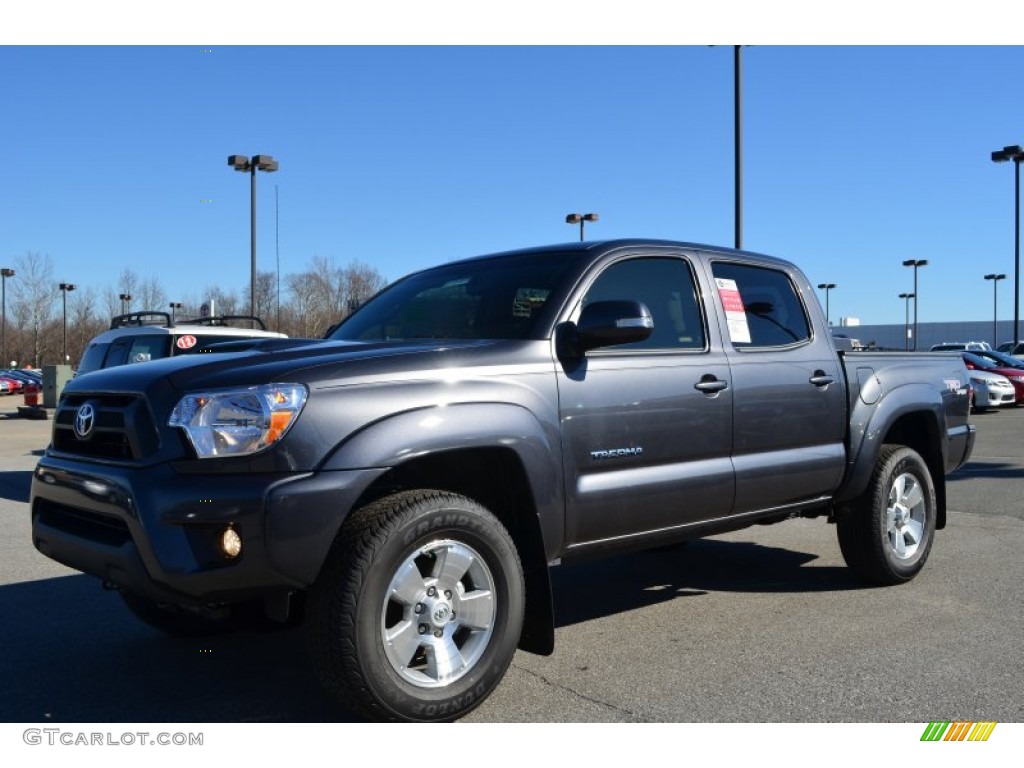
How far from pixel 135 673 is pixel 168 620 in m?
0.38

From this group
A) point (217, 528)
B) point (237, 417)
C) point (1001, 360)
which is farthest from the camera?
point (1001, 360)

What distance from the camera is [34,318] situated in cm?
7756

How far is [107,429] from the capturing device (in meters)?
3.52

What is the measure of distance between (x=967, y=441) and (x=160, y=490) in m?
5.47

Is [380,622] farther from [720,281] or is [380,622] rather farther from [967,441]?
[967,441]

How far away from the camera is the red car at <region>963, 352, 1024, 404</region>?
23938mm

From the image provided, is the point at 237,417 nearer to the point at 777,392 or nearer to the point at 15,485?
the point at 777,392

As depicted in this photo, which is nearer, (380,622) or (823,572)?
(380,622)

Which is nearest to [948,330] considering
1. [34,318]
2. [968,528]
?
[34,318]

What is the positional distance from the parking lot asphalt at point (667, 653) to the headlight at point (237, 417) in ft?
3.80

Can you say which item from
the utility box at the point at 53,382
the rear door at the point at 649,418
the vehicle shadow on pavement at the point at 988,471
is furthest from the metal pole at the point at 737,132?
the utility box at the point at 53,382

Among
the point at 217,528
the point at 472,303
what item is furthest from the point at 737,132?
the point at 217,528

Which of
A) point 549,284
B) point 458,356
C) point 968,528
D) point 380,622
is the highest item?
point 549,284
